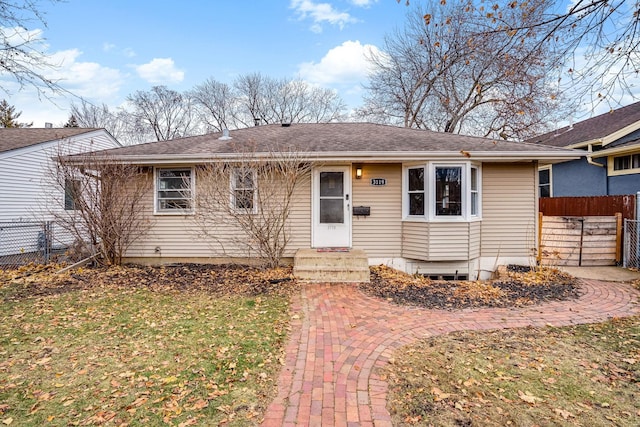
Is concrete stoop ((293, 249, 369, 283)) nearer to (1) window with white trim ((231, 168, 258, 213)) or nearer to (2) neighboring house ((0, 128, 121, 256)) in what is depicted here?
(1) window with white trim ((231, 168, 258, 213))

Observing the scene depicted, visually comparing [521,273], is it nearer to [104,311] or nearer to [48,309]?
[104,311]

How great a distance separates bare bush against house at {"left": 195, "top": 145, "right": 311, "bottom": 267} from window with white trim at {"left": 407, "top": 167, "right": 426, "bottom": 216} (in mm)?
2488

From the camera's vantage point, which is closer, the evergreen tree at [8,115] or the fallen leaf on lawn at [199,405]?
the fallen leaf on lawn at [199,405]

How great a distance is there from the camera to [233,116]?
1287 inches

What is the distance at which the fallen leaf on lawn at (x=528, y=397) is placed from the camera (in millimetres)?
2680

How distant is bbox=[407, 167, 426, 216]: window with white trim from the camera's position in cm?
745

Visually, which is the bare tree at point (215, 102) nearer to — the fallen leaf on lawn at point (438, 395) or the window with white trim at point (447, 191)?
the window with white trim at point (447, 191)

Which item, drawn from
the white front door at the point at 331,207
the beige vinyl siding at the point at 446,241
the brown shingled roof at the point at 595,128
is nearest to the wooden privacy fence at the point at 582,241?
the beige vinyl siding at the point at 446,241

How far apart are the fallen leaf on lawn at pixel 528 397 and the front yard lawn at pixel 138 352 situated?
218 cm

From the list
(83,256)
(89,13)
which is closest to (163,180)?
(83,256)

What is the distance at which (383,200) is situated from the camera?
7.80m

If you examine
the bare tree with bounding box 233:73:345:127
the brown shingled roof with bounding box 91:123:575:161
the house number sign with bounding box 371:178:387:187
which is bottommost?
the house number sign with bounding box 371:178:387:187

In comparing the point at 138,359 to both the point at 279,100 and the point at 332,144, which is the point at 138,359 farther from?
the point at 279,100

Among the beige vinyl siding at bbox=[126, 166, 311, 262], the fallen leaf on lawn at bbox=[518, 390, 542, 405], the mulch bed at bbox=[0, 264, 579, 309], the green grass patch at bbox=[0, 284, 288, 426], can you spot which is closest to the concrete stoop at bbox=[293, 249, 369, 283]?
the mulch bed at bbox=[0, 264, 579, 309]
